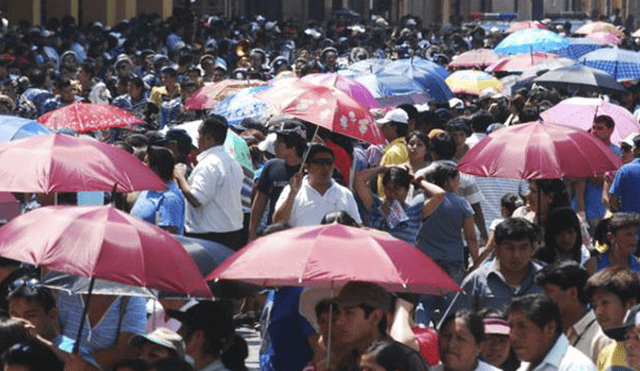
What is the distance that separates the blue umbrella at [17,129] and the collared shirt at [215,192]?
1037 mm

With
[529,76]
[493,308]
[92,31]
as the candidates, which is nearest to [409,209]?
[493,308]

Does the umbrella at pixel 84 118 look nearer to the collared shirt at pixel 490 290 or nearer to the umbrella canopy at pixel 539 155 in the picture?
the umbrella canopy at pixel 539 155

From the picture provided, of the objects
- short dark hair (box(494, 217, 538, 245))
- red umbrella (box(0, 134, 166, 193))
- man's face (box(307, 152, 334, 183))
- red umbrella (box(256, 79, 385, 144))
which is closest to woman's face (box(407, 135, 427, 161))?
red umbrella (box(256, 79, 385, 144))

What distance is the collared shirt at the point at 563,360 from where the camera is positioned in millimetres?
7199

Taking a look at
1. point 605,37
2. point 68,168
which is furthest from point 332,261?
point 605,37

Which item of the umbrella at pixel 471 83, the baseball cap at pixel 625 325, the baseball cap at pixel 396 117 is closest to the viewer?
the baseball cap at pixel 625 325

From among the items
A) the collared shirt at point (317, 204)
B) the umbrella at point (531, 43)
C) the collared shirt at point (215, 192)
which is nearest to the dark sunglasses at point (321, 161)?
the collared shirt at point (317, 204)

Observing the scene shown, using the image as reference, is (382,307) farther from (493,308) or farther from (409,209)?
(409,209)

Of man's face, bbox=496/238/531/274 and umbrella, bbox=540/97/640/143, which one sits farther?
umbrella, bbox=540/97/640/143

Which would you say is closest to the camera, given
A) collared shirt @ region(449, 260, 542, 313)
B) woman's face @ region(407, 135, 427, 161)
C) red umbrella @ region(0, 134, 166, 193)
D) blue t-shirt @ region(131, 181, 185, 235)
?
collared shirt @ region(449, 260, 542, 313)

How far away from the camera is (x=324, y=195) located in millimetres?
10719

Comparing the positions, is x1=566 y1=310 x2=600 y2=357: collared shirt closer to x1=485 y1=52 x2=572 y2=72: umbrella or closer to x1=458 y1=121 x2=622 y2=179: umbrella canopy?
x1=458 y1=121 x2=622 y2=179: umbrella canopy

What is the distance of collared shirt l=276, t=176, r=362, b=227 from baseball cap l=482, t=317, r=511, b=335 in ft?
9.49

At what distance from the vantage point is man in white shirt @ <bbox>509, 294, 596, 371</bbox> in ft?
24.0
